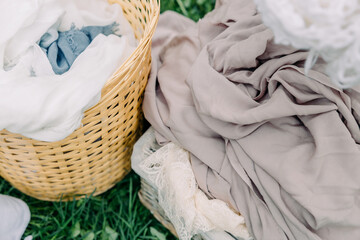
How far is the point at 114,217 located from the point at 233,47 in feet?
1.63

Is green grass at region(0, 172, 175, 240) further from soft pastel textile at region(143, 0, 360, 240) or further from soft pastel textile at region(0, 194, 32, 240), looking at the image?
soft pastel textile at region(143, 0, 360, 240)

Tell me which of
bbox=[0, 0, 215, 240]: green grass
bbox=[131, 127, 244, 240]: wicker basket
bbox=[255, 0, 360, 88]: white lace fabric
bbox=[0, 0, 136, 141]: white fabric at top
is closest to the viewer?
bbox=[255, 0, 360, 88]: white lace fabric

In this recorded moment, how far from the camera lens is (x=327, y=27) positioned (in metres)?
0.39

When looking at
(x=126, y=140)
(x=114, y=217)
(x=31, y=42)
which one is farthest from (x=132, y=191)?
(x=31, y=42)

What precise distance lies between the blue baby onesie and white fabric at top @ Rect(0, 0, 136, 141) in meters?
0.02

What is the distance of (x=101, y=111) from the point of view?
25.6 inches

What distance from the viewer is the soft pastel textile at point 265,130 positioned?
1.93ft

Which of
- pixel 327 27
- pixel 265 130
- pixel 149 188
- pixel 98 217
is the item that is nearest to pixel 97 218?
pixel 98 217

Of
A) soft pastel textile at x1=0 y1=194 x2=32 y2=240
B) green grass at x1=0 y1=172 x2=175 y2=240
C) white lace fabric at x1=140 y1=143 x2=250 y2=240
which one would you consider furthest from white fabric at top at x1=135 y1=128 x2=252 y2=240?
soft pastel textile at x1=0 y1=194 x2=32 y2=240

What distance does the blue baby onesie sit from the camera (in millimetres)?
731

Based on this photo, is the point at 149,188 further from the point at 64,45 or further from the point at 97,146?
the point at 64,45

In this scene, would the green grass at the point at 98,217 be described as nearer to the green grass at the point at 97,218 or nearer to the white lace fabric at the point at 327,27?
the green grass at the point at 97,218

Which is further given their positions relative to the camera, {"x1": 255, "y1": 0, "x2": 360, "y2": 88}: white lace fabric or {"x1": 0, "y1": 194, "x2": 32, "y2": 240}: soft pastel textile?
{"x1": 0, "y1": 194, "x2": 32, "y2": 240}: soft pastel textile

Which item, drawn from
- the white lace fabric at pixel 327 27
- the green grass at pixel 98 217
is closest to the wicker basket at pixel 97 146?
the green grass at pixel 98 217
